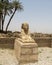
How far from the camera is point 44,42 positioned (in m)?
12.8

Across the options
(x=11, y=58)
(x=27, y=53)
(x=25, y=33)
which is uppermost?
(x=25, y=33)

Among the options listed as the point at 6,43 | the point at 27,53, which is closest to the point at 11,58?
the point at 27,53

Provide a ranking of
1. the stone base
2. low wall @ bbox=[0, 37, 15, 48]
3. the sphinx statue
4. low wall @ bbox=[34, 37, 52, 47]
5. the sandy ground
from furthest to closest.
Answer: low wall @ bbox=[34, 37, 52, 47], low wall @ bbox=[0, 37, 15, 48], the sphinx statue, the stone base, the sandy ground

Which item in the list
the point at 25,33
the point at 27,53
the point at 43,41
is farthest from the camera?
the point at 43,41

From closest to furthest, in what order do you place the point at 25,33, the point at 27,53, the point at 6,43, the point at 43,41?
the point at 27,53, the point at 25,33, the point at 6,43, the point at 43,41

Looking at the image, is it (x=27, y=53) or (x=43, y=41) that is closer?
(x=27, y=53)

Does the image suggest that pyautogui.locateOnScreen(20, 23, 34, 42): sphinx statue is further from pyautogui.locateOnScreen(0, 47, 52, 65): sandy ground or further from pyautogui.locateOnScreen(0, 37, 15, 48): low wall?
pyautogui.locateOnScreen(0, 37, 15, 48): low wall

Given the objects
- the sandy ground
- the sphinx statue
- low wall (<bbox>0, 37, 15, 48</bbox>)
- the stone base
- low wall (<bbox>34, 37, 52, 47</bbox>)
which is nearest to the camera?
the sandy ground

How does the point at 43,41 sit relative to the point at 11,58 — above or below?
above

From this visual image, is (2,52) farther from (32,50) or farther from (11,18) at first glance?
(11,18)

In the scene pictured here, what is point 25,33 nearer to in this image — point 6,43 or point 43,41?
point 6,43

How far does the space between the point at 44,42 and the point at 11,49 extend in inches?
85.2

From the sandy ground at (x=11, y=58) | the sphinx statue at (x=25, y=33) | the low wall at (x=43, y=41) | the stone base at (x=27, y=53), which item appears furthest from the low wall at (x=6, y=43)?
the stone base at (x=27, y=53)

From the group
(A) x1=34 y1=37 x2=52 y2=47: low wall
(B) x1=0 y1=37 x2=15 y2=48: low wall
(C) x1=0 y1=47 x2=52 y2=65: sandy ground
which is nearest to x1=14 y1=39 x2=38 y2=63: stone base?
(C) x1=0 y1=47 x2=52 y2=65: sandy ground
